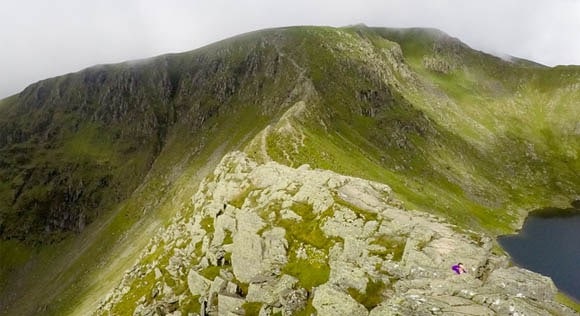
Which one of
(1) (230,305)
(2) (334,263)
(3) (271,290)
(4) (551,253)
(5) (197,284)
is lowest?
(4) (551,253)

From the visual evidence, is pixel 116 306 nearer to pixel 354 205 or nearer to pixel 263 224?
pixel 263 224

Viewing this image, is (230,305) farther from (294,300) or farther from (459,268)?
(459,268)

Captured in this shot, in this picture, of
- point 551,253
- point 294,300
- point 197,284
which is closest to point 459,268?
point 294,300

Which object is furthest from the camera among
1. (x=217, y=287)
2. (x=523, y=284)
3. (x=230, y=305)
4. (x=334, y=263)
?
(x=217, y=287)

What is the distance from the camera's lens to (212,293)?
178 ft

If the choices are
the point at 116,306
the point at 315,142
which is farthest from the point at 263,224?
the point at 315,142

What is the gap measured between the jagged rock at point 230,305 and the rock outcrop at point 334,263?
0.12 meters

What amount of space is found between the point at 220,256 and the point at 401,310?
108 feet

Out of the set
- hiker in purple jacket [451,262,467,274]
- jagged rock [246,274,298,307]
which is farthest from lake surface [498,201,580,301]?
jagged rock [246,274,298,307]

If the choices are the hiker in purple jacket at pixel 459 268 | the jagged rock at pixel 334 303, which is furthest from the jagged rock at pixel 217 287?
the hiker in purple jacket at pixel 459 268

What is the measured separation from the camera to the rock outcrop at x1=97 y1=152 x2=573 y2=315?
121 feet

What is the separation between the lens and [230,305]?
4984 centimetres

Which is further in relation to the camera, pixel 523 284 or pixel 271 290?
pixel 271 290

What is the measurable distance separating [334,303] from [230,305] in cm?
1398
